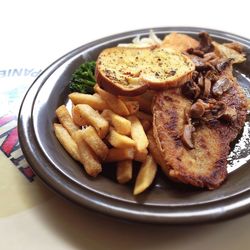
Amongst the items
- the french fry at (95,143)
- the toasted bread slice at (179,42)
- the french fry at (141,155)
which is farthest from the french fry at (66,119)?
the toasted bread slice at (179,42)

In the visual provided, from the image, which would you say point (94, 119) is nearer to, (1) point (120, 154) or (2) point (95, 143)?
(2) point (95, 143)

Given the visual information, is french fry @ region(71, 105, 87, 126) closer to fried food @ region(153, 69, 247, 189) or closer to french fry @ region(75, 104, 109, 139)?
french fry @ region(75, 104, 109, 139)

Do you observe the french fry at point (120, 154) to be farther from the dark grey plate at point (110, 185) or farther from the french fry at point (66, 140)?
the french fry at point (66, 140)

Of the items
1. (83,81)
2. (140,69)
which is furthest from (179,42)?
(83,81)

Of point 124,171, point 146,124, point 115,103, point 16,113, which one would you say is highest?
point 115,103

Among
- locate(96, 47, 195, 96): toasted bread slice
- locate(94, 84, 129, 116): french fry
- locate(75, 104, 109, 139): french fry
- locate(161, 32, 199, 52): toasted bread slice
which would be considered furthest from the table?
locate(161, 32, 199, 52): toasted bread slice

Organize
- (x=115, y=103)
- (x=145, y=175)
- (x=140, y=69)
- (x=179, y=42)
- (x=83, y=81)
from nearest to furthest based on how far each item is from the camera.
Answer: (x=145, y=175)
(x=115, y=103)
(x=140, y=69)
(x=83, y=81)
(x=179, y=42)

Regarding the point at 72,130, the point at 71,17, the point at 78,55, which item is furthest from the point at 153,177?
the point at 71,17
